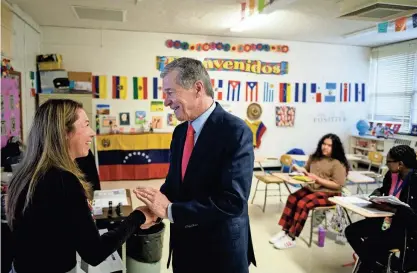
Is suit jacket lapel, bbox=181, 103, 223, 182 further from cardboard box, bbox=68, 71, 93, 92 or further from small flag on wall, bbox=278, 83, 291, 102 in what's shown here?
small flag on wall, bbox=278, 83, 291, 102

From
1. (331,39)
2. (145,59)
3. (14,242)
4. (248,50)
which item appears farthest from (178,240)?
(331,39)

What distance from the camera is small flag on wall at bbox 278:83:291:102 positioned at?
7.34 m

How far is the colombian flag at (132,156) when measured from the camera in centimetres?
611

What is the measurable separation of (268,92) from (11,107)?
16.2 feet

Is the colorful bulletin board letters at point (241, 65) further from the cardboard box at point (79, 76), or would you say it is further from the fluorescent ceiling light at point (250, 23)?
the cardboard box at point (79, 76)

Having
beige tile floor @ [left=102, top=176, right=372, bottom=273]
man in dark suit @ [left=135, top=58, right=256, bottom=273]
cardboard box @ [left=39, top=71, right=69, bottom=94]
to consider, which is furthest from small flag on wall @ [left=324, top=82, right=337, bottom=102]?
man in dark suit @ [left=135, top=58, right=256, bottom=273]

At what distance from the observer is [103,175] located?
6.11 m

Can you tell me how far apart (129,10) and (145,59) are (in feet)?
5.48

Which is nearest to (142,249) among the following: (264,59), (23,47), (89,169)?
(89,169)

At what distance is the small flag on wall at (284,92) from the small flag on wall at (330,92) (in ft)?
3.13

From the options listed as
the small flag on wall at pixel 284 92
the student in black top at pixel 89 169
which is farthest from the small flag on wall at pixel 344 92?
the student in black top at pixel 89 169

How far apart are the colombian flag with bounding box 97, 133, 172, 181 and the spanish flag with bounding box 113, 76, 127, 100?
0.92 m

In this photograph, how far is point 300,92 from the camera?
7461 mm

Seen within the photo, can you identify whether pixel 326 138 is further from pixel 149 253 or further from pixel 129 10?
pixel 129 10
